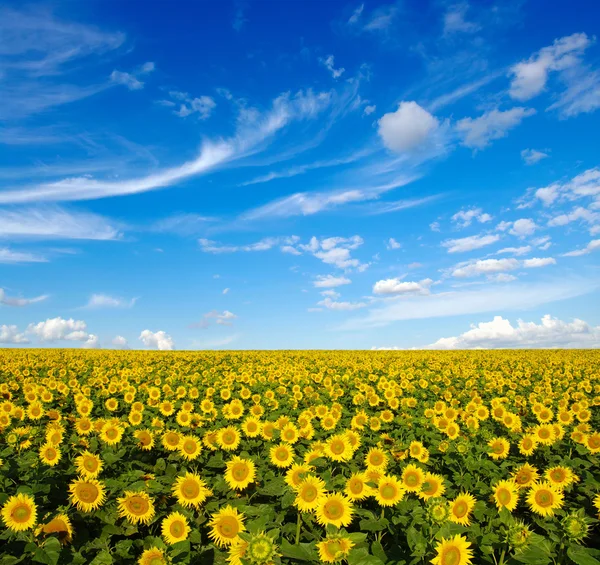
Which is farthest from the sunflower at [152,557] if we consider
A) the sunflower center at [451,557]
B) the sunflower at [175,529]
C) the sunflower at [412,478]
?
the sunflower at [412,478]

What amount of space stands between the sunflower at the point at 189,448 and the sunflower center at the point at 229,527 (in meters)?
2.69

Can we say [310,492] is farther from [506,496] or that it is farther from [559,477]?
[559,477]

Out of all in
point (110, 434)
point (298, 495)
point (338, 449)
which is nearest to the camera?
point (298, 495)

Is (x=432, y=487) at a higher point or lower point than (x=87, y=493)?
lower

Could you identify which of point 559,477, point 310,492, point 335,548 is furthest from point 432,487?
point 335,548

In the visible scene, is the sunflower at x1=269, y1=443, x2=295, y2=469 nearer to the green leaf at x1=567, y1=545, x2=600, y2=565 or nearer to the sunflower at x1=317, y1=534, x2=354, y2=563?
the sunflower at x1=317, y1=534, x2=354, y2=563

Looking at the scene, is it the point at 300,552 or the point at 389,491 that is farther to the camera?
the point at 389,491

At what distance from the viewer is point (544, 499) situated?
525cm

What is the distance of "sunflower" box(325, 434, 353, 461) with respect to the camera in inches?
234

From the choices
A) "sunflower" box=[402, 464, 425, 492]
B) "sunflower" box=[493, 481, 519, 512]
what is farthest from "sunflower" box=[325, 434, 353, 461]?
"sunflower" box=[493, 481, 519, 512]

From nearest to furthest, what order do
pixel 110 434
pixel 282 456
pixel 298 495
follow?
pixel 298 495 < pixel 282 456 < pixel 110 434

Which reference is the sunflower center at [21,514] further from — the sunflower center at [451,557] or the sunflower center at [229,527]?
the sunflower center at [451,557]

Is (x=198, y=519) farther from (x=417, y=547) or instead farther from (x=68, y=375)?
(x=68, y=375)

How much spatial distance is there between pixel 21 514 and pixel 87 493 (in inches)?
28.7
